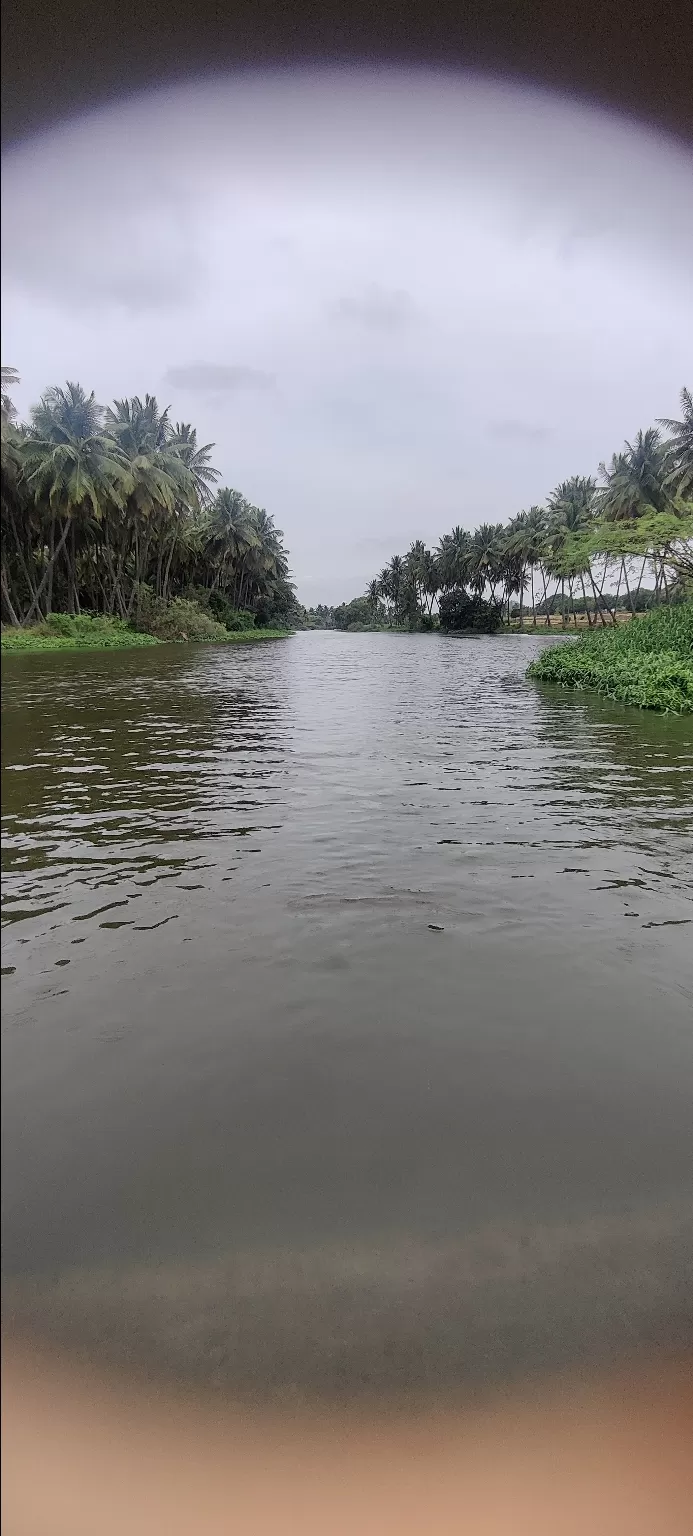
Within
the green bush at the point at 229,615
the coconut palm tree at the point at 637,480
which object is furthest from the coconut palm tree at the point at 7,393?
→ the coconut palm tree at the point at 637,480

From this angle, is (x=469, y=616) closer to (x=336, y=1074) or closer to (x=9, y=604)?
(x=336, y=1074)

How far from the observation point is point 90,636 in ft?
5.90

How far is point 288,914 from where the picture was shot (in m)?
2.07

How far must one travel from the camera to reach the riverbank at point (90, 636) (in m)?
1.08

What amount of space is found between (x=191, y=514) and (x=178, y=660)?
3.88 feet

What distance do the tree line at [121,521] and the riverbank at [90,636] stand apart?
0.03 m

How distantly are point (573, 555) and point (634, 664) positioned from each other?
9.03 feet

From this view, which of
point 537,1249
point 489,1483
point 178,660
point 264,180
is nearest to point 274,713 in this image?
point 178,660

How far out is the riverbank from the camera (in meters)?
1.08

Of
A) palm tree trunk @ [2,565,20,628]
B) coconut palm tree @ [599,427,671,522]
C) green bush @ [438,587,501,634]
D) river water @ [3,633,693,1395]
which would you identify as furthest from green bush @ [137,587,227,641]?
coconut palm tree @ [599,427,671,522]

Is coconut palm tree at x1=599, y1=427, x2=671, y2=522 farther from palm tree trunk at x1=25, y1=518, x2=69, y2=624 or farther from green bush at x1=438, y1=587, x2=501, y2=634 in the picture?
palm tree trunk at x1=25, y1=518, x2=69, y2=624

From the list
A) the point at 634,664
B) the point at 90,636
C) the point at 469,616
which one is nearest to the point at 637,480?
the point at 469,616

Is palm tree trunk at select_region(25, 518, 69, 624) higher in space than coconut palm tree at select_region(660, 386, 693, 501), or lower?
lower

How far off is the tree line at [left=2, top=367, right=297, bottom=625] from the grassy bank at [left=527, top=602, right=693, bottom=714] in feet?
8.73
